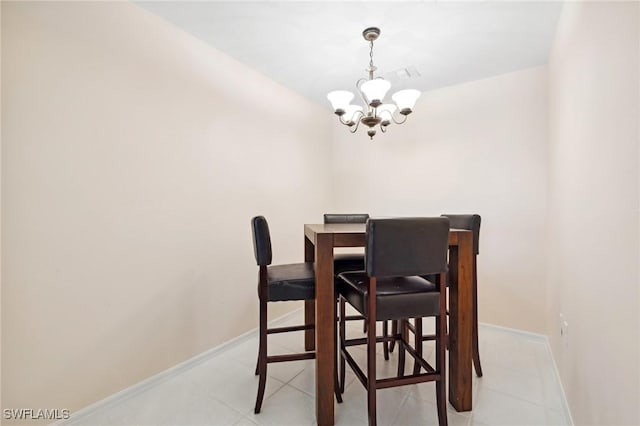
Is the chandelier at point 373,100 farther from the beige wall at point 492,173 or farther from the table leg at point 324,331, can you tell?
the beige wall at point 492,173

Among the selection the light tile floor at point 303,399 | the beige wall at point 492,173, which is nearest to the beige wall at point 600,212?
the light tile floor at point 303,399

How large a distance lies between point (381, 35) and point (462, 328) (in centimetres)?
206

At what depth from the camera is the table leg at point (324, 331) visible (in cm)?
155

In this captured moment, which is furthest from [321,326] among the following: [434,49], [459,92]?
[459,92]

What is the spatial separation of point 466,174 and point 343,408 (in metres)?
2.46

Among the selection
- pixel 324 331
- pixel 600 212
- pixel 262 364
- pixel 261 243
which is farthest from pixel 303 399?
pixel 600 212

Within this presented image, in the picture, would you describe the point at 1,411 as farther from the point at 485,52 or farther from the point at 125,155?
the point at 485,52

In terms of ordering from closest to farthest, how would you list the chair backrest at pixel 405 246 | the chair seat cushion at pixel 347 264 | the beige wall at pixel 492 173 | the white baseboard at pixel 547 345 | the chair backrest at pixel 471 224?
the chair backrest at pixel 405 246
the white baseboard at pixel 547 345
the chair backrest at pixel 471 224
the chair seat cushion at pixel 347 264
the beige wall at pixel 492 173

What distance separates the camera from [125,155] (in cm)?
183

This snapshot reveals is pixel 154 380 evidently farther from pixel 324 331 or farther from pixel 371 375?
pixel 371 375

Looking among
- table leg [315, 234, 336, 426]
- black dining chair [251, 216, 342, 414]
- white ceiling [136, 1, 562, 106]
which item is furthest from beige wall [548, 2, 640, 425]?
black dining chair [251, 216, 342, 414]

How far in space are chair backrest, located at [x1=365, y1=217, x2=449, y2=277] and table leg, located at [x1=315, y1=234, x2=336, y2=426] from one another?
249mm

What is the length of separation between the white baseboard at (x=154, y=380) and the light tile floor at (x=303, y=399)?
16mm

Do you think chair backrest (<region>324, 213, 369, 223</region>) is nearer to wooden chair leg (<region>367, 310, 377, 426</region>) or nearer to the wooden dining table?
→ the wooden dining table
